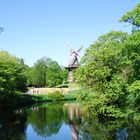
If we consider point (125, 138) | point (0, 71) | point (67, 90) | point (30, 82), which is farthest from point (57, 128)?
point (30, 82)

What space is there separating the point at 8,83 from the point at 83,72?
2150 cm

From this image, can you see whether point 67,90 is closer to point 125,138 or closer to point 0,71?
point 0,71

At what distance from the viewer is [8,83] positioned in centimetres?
6950

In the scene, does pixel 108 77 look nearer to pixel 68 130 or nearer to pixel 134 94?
pixel 134 94

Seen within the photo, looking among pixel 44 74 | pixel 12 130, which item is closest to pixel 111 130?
pixel 12 130

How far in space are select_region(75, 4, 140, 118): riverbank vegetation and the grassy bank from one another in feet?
72.9

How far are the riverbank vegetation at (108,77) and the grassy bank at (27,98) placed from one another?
22209 mm

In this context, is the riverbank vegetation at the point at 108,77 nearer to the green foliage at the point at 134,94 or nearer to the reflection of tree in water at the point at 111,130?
A: the green foliage at the point at 134,94

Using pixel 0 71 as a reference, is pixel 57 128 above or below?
below

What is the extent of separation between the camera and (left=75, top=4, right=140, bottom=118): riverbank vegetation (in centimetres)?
4738

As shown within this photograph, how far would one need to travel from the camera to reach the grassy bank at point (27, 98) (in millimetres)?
75088

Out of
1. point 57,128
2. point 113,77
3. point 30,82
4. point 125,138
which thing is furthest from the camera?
point 30,82

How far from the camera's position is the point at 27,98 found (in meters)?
94.1

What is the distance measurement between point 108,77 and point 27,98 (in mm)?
46023
